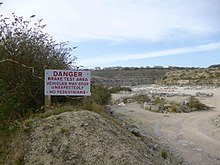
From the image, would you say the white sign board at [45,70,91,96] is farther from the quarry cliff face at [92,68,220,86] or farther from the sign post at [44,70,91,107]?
the quarry cliff face at [92,68,220,86]

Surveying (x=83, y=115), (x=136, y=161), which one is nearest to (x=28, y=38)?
(x=83, y=115)

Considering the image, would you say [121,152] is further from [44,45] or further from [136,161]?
[44,45]

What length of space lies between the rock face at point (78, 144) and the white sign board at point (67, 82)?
1.20 m

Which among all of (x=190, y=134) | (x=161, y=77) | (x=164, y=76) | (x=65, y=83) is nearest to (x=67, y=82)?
(x=65, y=83)

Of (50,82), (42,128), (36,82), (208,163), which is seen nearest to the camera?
(42,128)

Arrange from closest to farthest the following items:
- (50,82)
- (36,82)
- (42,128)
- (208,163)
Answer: (42,128) → (50,82) → (36,82) → (208,163)

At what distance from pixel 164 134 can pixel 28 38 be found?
849 cm

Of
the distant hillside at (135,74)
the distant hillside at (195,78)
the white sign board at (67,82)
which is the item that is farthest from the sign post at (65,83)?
the distant hillside at (135,74)

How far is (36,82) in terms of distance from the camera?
11.5 meters

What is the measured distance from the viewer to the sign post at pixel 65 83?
35.4 feet

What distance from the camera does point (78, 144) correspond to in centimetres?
874

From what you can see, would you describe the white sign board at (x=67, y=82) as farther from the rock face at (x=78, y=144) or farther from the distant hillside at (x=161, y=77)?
the distant hillside at (x=161, y=77)

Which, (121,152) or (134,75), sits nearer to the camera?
(121,152)

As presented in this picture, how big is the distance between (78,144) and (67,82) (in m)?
2.60
